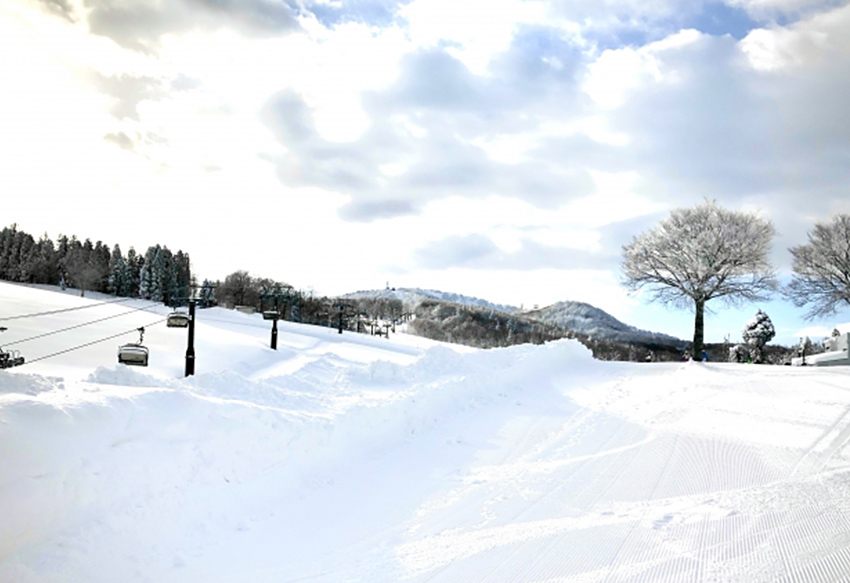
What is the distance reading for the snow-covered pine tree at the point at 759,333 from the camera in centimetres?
4972

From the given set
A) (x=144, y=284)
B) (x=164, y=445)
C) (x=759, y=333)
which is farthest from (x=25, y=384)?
(x=144, y=284)

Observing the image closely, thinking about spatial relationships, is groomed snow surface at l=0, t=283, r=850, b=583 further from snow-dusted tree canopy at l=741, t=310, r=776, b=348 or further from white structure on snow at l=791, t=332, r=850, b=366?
snow-dusted tree canopy at l=741, t=310, r=776, b=348

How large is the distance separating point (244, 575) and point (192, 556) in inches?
33.0

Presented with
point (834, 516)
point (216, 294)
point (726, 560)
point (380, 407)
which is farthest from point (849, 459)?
point (216, 294)

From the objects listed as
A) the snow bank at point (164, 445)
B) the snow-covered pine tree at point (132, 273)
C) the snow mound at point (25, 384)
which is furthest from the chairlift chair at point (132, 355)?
the snow-covered pine tree at point (132, 273)

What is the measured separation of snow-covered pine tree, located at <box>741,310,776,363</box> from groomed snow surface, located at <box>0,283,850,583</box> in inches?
1616

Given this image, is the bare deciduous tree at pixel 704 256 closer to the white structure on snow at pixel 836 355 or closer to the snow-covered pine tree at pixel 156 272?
the white structure on snow at pixel 836 355

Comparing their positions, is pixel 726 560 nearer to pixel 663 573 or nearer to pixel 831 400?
pixel 663 573

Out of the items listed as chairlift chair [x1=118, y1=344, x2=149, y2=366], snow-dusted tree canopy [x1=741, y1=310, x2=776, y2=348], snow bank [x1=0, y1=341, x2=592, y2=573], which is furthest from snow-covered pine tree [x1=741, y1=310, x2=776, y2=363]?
chairlift chair [x1=118, y1=344, x2=149, y2=366]

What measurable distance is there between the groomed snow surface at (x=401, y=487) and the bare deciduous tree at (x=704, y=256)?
656 inches

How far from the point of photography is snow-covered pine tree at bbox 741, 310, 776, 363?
49719 millimetres

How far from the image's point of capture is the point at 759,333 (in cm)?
4966

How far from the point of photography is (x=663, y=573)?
5.70 meters

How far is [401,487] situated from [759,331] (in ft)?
171
